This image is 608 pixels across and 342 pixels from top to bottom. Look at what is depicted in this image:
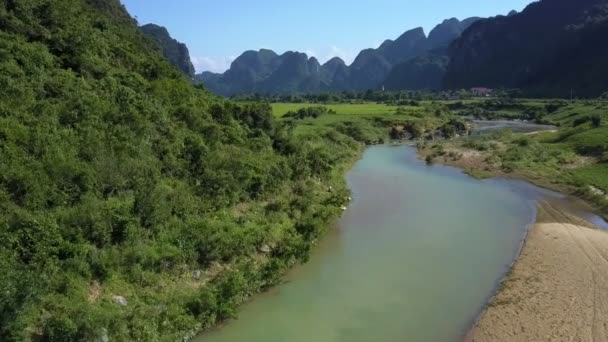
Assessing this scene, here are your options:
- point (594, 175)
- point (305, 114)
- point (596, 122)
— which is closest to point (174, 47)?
point (305, 114)

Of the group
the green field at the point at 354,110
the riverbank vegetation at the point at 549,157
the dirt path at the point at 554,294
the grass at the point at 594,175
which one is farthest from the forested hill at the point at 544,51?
the dirt path at the point at 554,294

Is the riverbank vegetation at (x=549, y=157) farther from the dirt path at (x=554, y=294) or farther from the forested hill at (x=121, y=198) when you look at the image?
the forested hill at (x=121, y=198)

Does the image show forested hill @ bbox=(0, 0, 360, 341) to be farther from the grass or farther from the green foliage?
the green foliage

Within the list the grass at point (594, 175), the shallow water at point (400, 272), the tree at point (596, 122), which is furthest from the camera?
the tree at point (596, 122)

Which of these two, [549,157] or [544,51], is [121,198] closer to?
[549,157]

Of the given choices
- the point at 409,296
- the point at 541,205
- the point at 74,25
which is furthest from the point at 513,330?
the point at 74,25

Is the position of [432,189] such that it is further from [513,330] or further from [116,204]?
[116,204]
